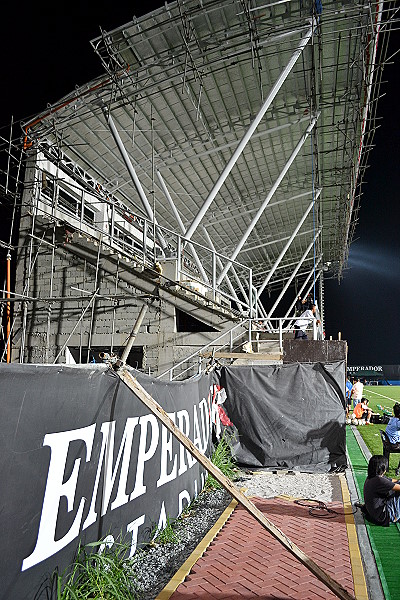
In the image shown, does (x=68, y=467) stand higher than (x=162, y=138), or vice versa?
(x=162, y=138)

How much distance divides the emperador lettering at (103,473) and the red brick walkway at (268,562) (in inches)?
28.8

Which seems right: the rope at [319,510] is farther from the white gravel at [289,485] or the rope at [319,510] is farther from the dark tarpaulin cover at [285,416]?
the dark tarpaulin cover at [285,416]

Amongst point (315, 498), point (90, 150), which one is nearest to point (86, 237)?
point (90, 150)

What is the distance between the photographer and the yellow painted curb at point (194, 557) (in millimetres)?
4206

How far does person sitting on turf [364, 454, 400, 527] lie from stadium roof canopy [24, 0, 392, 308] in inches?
420

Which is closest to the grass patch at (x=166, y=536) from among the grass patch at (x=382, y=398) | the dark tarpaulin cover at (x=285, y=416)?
the dark tarpaulin cover at (x=285, y=416)

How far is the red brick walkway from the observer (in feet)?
14.1

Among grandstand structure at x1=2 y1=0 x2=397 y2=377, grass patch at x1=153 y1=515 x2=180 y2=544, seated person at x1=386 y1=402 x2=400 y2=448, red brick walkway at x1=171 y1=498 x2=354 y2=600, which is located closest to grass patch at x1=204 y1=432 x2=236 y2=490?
red brick walkway at x1=171 y1=498 x2=354 y2=600

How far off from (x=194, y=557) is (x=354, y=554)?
1725mm

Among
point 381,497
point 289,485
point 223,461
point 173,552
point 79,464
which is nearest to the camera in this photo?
point 79,464

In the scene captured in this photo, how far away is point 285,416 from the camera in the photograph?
9.62m

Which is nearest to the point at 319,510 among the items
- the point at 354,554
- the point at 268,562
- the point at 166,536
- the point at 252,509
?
the point at 354,554

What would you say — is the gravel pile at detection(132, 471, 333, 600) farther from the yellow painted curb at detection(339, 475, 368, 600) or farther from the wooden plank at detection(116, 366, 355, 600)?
the wooden plank at detection(116, 366, 355, 600)

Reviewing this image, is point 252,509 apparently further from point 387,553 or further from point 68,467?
point 387,553
